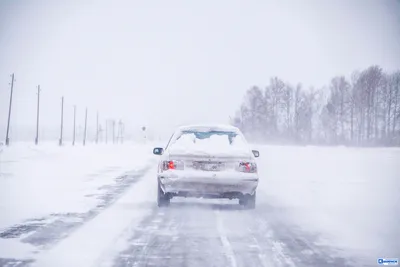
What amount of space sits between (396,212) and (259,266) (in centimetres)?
547

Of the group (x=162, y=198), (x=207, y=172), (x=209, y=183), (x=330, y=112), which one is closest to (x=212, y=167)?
(x=207, y=172)

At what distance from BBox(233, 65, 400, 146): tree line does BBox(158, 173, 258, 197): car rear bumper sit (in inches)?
2114

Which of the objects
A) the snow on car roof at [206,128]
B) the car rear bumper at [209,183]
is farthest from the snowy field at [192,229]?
the snow on car roof at [206,128]

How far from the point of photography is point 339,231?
22.9 feet

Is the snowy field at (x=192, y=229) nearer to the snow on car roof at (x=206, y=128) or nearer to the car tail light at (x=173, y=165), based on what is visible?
the car tail light at (x=173, y=165)

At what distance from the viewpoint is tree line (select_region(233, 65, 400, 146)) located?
66.0 m

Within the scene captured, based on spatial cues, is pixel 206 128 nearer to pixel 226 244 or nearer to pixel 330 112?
pixel 226 244

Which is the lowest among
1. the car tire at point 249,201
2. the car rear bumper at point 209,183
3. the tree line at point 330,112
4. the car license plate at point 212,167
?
the car tire at point 249,201

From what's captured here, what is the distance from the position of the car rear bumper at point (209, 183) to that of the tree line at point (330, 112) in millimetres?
53702

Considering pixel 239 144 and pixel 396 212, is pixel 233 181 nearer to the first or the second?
pixel 239 144

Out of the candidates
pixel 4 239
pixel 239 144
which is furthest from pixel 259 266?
pixel 239 144

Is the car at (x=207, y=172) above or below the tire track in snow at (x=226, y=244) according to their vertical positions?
above

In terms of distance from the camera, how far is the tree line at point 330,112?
66.0 m

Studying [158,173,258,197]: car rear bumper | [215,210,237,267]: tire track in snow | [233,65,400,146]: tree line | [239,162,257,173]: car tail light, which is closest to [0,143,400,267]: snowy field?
[215,210,237,267]: tire track in snow
